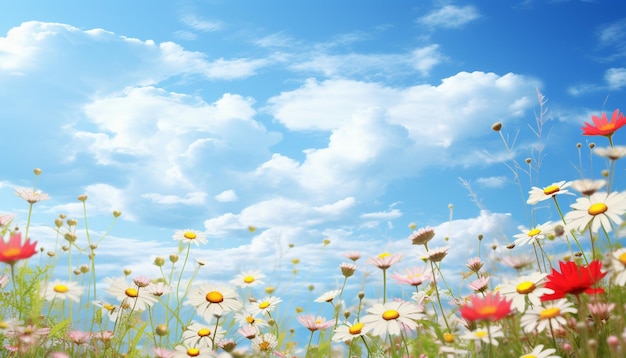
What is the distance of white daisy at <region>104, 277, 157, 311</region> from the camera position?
287cm

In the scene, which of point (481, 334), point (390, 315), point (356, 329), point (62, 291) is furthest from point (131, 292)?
point (481, 334)

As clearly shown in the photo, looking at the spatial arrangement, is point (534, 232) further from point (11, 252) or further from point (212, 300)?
point (11, 252)

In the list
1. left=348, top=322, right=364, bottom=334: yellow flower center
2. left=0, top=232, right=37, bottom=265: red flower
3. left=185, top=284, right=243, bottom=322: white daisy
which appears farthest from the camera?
left=185, top=284, right=243, bottom=322: white daisy

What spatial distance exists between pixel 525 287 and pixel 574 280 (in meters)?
0.17

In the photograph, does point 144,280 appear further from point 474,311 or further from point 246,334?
point 474,311

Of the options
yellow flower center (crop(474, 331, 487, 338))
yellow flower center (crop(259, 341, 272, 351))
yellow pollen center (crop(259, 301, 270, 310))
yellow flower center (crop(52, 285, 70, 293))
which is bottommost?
yellow flower center (crop(259, 341, 272, 351))

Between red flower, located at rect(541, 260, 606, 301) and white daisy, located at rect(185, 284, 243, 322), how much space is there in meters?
1.38

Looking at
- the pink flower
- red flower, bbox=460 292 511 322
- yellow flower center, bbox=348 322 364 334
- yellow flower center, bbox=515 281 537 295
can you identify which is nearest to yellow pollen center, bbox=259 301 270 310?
the pink flower

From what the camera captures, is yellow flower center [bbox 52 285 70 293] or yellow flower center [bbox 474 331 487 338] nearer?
yellow flower center [bbox 474 331 487 338]

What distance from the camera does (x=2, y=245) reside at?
5.97 feet

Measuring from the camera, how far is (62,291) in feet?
8.58

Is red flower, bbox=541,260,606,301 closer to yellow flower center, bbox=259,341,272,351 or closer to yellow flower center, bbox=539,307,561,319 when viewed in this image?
yellow flower center, bbox=539,307,561,319

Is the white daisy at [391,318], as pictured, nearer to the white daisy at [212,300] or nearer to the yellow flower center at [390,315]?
the yellow flower center at [390,315]

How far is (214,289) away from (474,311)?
5.35 feet
